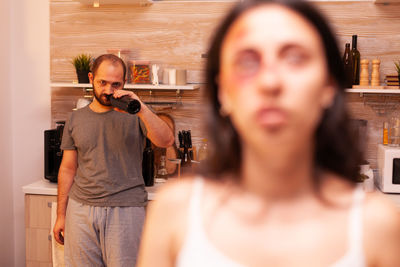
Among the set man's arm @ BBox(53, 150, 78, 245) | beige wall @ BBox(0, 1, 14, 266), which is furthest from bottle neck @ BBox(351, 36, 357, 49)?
beige wall @ BBox(0, 1, 14, 266)

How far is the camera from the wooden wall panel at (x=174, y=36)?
328cm

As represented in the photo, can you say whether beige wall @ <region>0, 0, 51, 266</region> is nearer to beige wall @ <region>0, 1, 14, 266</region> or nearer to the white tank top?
beige wall @ <region>0, 1, 14, 266</region>

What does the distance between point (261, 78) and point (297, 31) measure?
0.07 meters

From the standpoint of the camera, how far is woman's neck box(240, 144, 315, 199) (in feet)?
1.77

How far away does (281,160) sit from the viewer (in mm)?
534

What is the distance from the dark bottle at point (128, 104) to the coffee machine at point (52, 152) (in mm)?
963

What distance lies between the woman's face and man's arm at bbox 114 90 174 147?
1.84 m

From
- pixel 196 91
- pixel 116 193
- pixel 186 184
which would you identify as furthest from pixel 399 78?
pixel 186 184

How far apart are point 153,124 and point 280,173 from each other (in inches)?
74.3

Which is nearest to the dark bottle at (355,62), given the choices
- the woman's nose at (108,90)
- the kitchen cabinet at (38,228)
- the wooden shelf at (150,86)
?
the wooden shelf at (150,86)

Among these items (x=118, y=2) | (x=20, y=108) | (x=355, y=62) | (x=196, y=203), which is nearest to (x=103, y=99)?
(x=118, y=2)

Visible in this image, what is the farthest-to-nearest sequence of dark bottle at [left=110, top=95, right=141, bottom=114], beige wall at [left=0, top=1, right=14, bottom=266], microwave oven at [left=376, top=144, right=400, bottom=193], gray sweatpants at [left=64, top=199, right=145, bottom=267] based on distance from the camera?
beige wall at [left=0, top=1, right=14, bottom=266]
microwave oven at [left=376, top=144, right=400, bottom=193]
gray sweatpants at [left=64, top=199, right=145, bottom=267]
dark bottle at [left=110, top=95, right=141, bottom=114]

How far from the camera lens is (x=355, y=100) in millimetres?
3312

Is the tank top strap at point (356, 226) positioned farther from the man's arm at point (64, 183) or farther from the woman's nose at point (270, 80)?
the man's arm at point (64, 183)
